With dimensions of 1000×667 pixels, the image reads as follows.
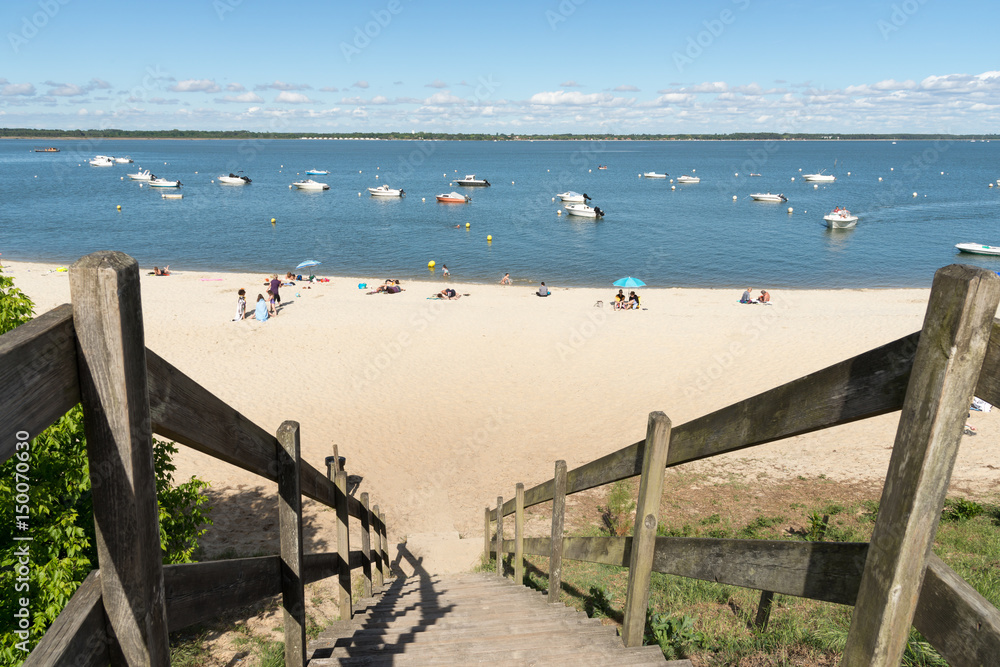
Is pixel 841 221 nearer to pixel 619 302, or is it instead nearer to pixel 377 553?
pixel 619 302

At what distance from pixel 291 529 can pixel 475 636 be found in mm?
1807

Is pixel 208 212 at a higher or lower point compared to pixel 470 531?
higher

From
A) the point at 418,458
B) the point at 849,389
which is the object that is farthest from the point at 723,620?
the point at 418,458

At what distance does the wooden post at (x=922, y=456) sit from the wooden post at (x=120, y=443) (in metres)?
1.55

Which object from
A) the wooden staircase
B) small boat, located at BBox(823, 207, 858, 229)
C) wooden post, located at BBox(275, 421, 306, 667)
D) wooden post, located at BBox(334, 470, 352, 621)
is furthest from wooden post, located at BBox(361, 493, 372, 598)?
small boat, located at BBox(823, 207, 858, 229)

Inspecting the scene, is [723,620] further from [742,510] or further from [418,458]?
[418,458]

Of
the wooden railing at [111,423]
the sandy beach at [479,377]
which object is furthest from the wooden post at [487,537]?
the wooden railing at [111,423]

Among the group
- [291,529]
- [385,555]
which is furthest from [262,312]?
[291,529]

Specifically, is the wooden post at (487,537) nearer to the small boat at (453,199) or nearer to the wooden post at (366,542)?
the wooden post at (366,542)

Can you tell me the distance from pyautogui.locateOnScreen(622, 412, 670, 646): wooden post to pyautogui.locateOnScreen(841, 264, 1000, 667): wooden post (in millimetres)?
1094

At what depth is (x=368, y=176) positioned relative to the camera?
12156cm

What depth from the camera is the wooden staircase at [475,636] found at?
300 centimetres

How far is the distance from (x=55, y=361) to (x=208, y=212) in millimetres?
69752

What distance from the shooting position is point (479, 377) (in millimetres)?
18109
